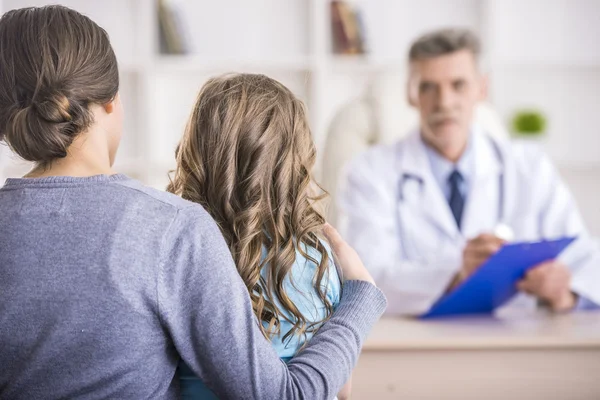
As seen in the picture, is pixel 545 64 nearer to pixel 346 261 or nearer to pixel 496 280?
pixel 496 280

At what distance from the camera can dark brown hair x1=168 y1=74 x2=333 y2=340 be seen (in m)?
0.99

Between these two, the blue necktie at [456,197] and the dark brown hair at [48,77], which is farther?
the blue necktie at [456,197]

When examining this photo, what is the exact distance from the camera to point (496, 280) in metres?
1.77

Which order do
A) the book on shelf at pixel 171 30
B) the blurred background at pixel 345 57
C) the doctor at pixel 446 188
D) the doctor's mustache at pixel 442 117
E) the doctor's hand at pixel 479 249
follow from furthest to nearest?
1. the blurred background at pixel 345 57
2. the book on shelf at pixel 171 30
3. the doctor's mustache at pixel 442 117
4. the doctor at pixel 446 188
5. the doctor's hand at pixel 479 249

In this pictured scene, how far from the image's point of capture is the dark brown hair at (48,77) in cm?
84

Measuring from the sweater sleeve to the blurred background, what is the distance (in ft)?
10.3

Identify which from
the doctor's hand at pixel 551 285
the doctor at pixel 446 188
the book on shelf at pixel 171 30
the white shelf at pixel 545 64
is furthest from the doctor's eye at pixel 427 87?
the book on shelf at pixel 171 30

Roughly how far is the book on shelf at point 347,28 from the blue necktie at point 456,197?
168 centimetres

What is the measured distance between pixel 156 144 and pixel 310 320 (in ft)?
10.7

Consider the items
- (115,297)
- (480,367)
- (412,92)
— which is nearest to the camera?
(115,297)

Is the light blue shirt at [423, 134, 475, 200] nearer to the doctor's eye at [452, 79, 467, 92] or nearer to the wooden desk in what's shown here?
the doctor's eye at [452, 79, 467, 92]

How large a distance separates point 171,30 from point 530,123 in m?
1.91

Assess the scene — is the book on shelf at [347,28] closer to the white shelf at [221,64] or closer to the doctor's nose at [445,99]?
the white shelf at [221,64]

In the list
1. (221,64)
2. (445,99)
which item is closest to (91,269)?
(445,99)
